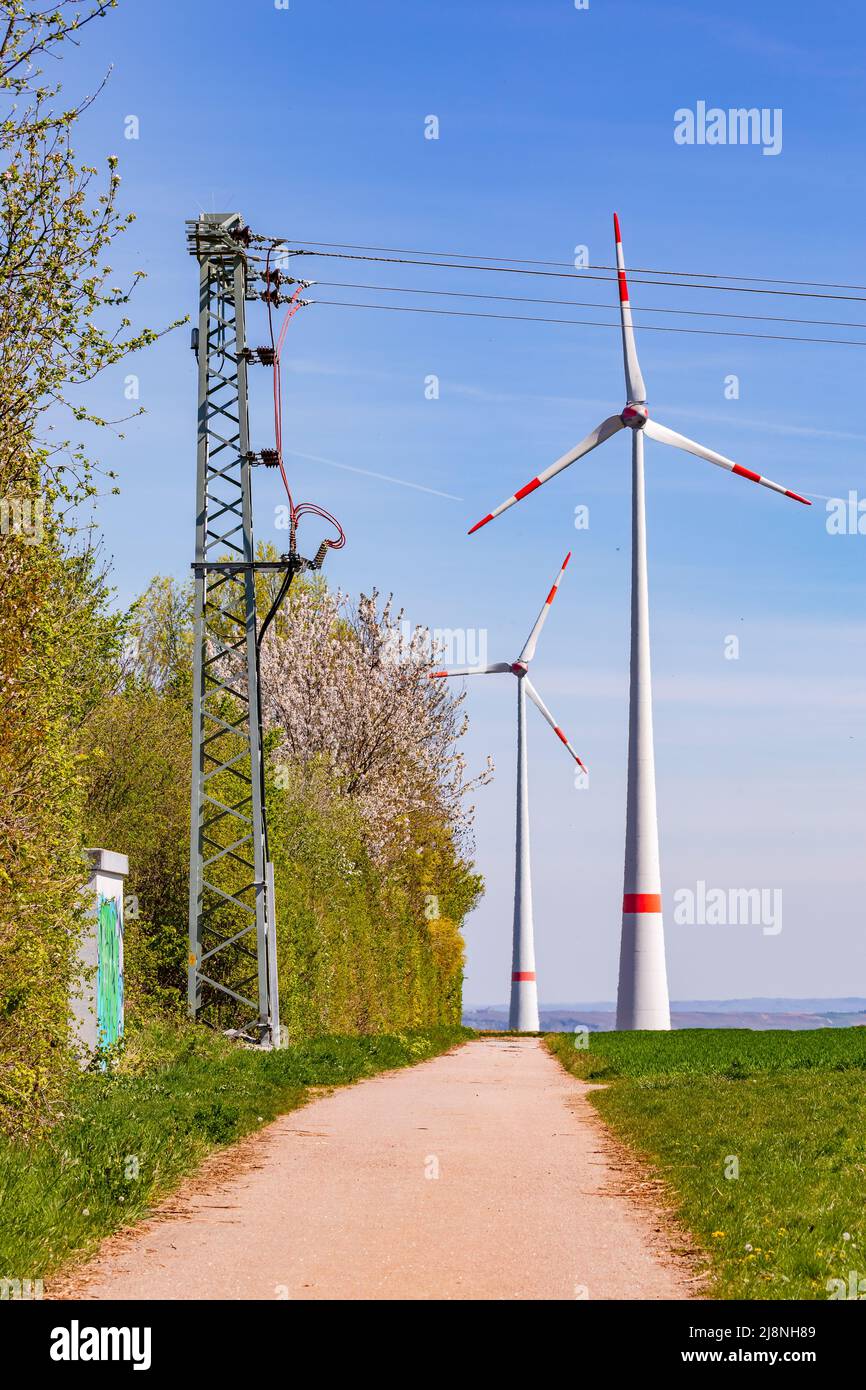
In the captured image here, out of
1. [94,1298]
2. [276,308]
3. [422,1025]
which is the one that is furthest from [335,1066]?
[422,1025]

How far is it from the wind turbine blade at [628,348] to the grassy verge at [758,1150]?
2203cm

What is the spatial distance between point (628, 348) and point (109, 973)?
1203 inches

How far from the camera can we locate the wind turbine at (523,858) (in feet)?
203

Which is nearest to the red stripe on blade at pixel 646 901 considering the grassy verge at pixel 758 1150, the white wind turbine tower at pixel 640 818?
the white wind turbine tower at pixel 640 818

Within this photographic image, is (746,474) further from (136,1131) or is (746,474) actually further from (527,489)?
(136,1131)

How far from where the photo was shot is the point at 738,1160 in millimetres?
13750

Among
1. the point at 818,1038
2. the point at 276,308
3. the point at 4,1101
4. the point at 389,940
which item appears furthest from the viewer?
the point at 389,940

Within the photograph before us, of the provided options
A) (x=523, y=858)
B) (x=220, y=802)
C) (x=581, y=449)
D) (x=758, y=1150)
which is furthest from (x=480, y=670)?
(x=758, y=1150)

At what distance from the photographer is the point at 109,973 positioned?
21.0 meters

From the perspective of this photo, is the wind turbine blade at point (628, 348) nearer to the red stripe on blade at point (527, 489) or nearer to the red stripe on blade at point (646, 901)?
the red stripe on blade at point (527, 489)

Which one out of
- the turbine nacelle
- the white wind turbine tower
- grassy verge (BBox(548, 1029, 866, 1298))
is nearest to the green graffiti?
grassy verge (BBox(548, 1029, 866, 1298))

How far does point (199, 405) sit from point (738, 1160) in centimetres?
1719
